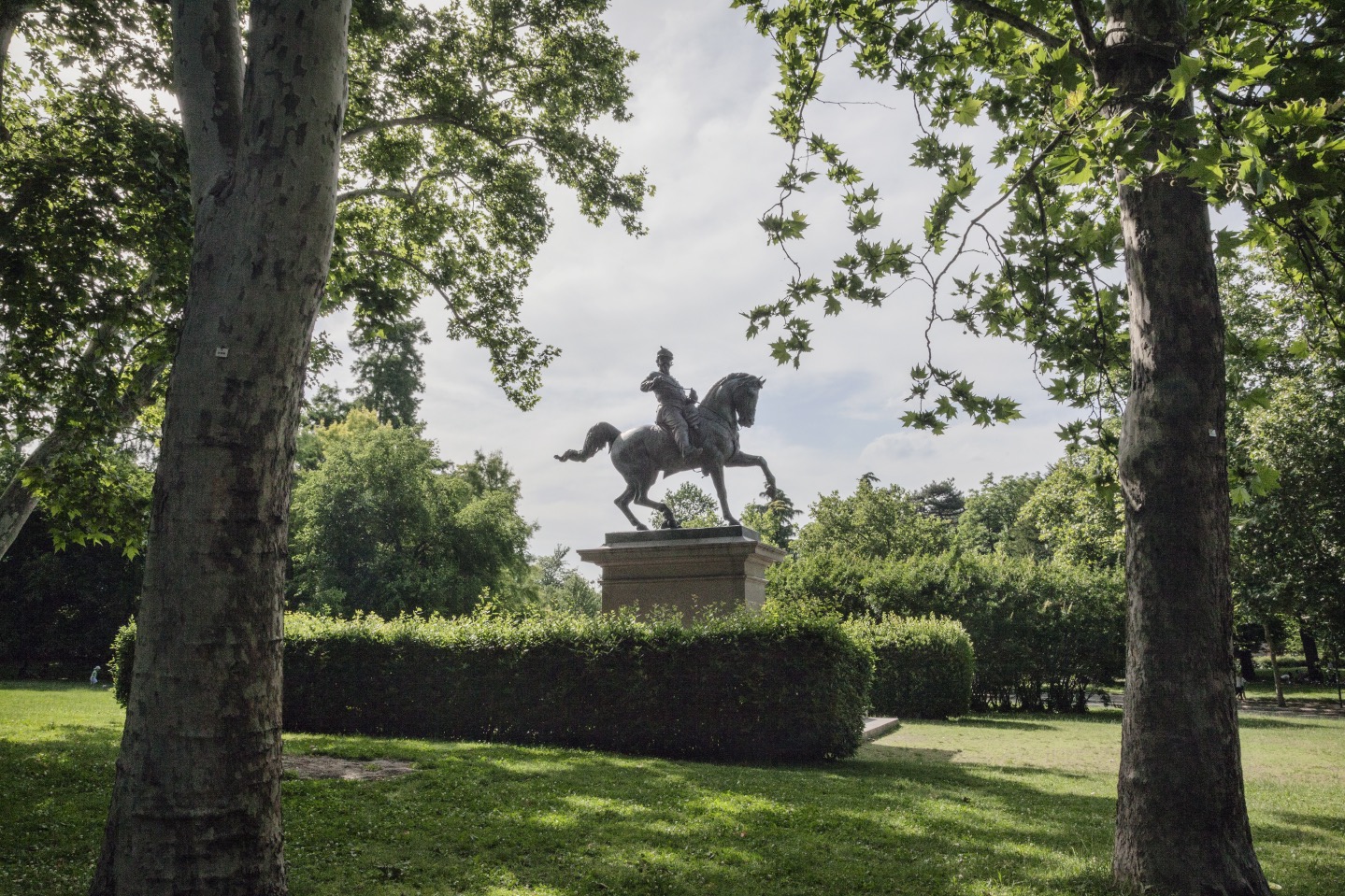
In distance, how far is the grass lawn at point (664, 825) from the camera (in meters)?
5.29

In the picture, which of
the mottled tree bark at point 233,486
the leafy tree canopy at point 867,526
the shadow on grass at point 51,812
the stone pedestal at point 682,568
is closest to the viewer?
the mottled tree bark at point 233,486

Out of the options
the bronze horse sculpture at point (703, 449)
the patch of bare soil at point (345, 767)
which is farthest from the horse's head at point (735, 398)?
the patch of bare soil at point (345, 767)

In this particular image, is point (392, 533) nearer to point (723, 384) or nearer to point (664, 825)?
A: point (723, 384)

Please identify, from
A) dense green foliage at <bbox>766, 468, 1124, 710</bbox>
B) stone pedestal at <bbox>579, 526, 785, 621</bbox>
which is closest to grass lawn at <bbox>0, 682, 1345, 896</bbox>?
stone pedestal at <bbox>579, 526, 785, 621</bbox>

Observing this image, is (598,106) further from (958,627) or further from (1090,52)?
(958,627)

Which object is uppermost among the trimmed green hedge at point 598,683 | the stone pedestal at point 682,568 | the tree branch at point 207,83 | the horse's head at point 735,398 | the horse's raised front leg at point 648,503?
the horse's head at point 735,398

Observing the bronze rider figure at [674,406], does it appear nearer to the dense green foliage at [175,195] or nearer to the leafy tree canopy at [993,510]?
the dense green foliage at [175,195]

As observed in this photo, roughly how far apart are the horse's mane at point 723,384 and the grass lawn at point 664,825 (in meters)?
5.98

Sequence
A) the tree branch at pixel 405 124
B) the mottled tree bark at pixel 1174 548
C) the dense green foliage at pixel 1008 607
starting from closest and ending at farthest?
the mottled tree bark at pixel 1174 548 < the tree branch at pixel 405 124 < the dense green foliage at pixel 1008 607

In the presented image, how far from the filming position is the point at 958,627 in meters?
19.9

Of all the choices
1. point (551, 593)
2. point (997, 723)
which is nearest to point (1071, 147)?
point (997, 723)

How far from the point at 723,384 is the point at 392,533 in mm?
23923

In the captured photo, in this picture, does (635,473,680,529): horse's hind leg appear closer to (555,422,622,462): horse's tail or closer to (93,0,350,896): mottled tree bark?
(555,422,622,462): horse's tail

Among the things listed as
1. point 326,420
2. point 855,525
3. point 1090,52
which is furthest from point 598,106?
point 326,420
